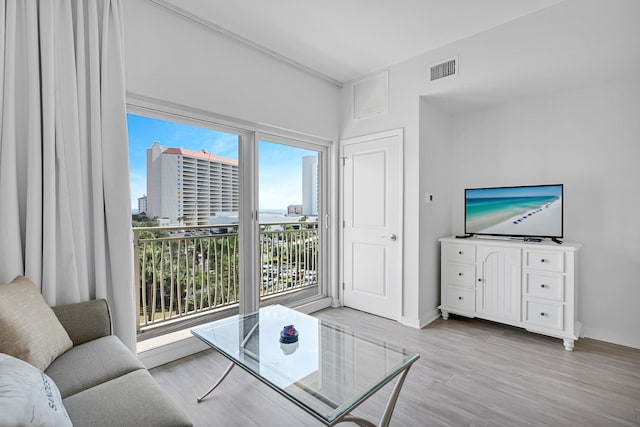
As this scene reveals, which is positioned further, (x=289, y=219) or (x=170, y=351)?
(x=289, y=219)

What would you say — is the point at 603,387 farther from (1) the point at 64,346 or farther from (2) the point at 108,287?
(2) the point at 108,287

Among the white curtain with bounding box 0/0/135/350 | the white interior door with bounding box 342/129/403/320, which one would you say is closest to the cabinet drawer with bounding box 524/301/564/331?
the white interior door with bounding box 342/129/403/320

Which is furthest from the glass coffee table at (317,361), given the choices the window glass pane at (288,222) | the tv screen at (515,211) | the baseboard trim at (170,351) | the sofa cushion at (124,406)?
the tv screen at (515,211)

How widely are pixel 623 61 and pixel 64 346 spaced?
406cm

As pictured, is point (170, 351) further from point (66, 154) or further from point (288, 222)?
point (288, 222)

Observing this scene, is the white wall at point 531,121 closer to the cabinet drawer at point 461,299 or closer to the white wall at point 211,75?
the cabinet drawer at point 461,299

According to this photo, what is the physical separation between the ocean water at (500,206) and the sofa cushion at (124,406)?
312 centimetres

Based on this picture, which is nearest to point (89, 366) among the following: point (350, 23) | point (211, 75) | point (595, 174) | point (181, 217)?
point (181, 217)

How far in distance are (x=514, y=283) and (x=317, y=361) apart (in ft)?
7.13

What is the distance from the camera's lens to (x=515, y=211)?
3020 mm

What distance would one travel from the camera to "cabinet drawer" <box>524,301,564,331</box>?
2.58 m

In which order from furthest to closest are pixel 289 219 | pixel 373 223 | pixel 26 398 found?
pixel 289 219 < pixel 373 223 < pixel 26 398

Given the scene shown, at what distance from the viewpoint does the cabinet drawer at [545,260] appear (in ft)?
8.49

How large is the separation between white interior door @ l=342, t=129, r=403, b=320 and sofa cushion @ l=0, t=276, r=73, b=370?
2.66 m
